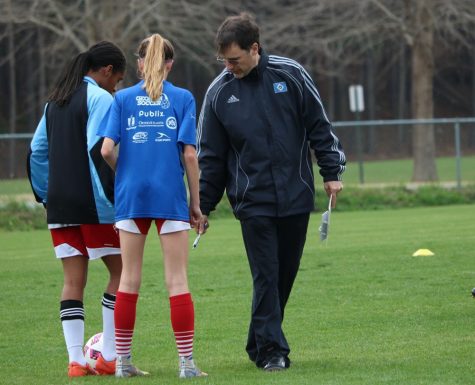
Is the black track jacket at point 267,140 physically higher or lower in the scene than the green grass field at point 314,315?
higher

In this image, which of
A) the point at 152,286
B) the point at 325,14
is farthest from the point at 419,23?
the point at 152,286

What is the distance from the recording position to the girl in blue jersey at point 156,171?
20.0 ft

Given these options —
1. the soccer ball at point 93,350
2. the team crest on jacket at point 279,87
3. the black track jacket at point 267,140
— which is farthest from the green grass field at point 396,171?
the team crest on jacket at point 279,87

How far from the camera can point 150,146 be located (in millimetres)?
6086

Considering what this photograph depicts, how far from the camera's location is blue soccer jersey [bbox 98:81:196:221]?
6.09 metres

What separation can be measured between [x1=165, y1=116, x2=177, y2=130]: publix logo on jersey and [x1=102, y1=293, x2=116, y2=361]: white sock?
117 cm

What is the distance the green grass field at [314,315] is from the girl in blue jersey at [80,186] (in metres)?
0.39

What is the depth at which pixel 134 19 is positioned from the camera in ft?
92.2

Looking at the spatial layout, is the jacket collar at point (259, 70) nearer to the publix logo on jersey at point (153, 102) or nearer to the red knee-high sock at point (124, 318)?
the publix logo on jersey at point (153, 102)

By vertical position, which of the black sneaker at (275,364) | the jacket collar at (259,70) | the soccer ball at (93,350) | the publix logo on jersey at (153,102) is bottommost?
the black sneaker at (275,364)

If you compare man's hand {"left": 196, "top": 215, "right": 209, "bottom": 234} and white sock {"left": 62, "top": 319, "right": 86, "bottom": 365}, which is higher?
man's hand {"left": 196, "top": 215, "right": 209, "bottom": 234}

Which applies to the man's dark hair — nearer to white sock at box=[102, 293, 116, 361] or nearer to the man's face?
the man's face

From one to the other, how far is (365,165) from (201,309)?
20.1m

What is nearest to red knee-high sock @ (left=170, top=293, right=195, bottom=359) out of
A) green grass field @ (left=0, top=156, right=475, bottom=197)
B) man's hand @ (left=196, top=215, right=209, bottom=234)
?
man's hand @ (left=196, top=215, right=209, bottom=234)
